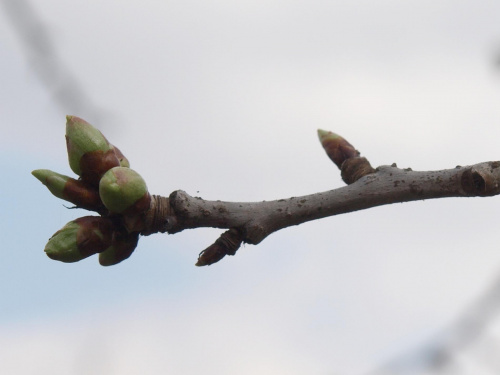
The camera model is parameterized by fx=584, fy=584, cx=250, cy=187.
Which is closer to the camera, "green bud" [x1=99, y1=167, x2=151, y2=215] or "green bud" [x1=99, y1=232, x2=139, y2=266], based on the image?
"green bud" [x1=99, y1=167, x2=151, y2=215]

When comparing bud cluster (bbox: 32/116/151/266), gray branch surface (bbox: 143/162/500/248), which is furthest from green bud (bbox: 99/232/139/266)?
gray branch surface (bbox: 143/162/500/248)

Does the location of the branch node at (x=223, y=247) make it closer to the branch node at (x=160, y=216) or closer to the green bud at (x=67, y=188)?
the branch node at (x=160, y=216)

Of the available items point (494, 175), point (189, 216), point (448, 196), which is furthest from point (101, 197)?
point (494, 175)

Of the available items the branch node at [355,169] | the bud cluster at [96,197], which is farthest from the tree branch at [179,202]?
the branch node at [355,169]

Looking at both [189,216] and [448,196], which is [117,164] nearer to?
[189,216]

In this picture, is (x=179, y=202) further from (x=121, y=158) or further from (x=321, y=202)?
(x=321, y=202)

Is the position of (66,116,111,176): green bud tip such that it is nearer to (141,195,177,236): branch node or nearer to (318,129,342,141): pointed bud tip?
(141,195,177,236): branch node
